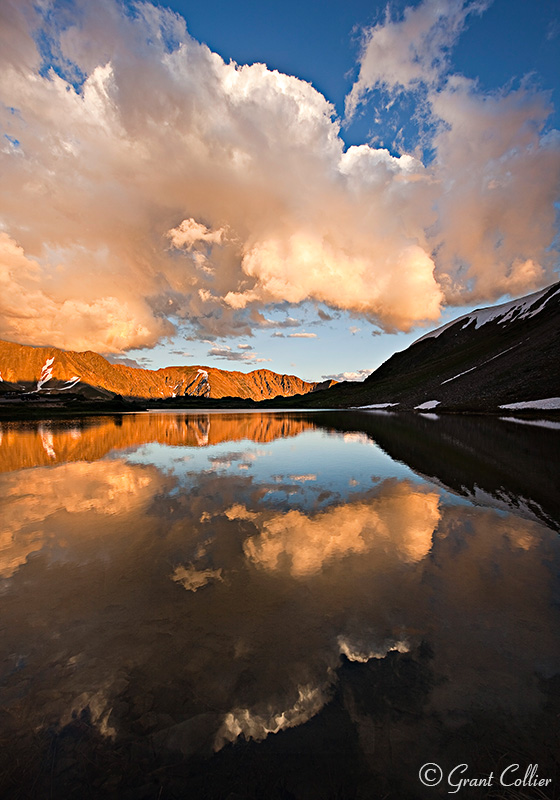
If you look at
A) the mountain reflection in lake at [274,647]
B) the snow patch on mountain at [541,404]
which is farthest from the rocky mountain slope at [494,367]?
the mountain reflection in lake at [274,647]

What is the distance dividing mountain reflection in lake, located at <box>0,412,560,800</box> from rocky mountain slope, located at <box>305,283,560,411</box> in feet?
263

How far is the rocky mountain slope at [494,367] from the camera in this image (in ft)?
272

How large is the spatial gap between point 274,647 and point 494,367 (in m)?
124

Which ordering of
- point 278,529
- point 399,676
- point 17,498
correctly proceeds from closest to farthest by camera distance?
point 399,676, point 278,529, point 17,498

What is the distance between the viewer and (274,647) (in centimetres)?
571

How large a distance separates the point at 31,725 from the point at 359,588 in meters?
6.02

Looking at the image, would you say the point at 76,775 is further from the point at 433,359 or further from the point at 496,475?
the point at 433,359

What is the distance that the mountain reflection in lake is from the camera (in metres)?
3.87

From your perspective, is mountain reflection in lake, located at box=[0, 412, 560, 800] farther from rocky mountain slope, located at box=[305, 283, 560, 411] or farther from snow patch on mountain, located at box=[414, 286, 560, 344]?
snow patch on mountain, located at box=[414, 286, 560, 344]

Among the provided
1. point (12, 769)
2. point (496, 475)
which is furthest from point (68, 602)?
point (496, 475)

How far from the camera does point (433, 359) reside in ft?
624

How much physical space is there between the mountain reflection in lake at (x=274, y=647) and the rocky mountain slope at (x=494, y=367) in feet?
263

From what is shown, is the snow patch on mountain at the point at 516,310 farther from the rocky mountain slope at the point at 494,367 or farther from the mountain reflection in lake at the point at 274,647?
the mountain reflection in lake at the point at 274,647

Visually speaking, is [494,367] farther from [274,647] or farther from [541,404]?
[274,647]
